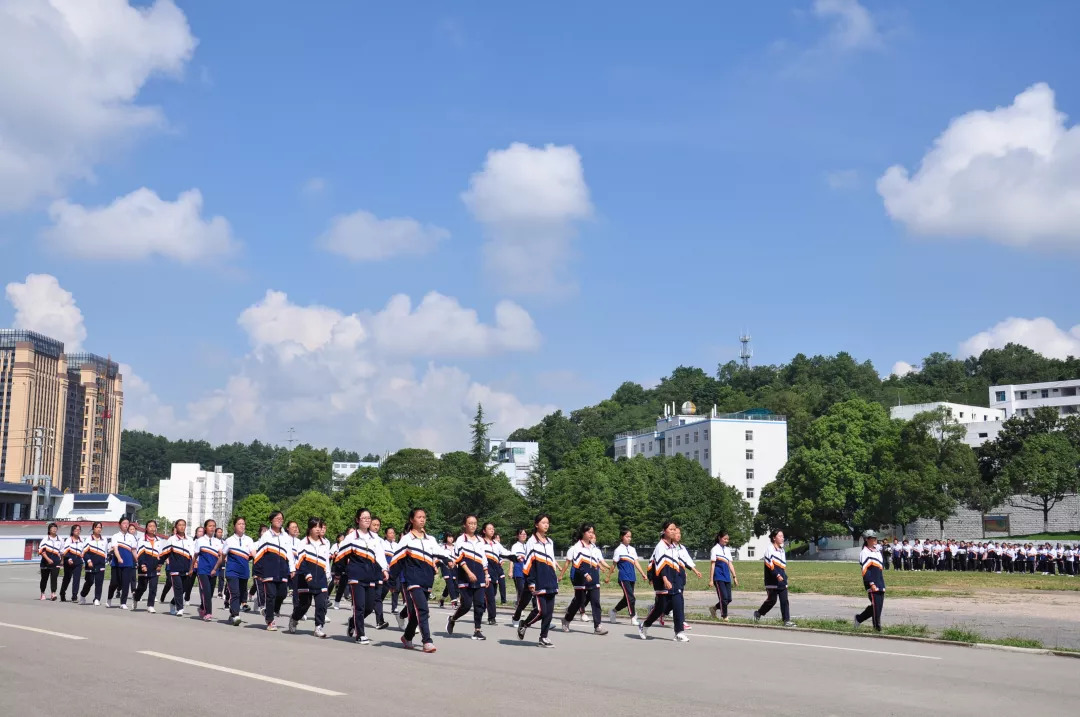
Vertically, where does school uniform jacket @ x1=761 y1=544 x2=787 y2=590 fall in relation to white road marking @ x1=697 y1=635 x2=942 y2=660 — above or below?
above

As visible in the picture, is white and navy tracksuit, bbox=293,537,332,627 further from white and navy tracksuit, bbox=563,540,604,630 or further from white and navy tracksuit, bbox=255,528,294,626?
white and navy tracksuit, bbox=563,540,604,630

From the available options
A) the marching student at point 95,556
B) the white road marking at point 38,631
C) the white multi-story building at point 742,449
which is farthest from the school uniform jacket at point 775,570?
the white multi-story building at point 742,449

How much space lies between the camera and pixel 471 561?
16875mm

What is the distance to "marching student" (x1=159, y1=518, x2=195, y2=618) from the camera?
2266 cm

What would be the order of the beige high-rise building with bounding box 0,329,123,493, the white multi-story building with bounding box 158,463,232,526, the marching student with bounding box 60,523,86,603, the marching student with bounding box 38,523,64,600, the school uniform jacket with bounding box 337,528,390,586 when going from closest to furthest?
the school uniform jacket with bounding box 337,528,390,586 < the marching student with bounding box 60,523,86,603 < the marching student with bounding box 38,523,64,600 < the beige high-rise building with bounding box 0,329,123,493 < the white multi-story building with bounding box 158,463,232,526

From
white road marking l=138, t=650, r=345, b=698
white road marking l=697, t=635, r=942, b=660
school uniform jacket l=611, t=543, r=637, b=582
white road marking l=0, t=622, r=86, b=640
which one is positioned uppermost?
school uniform jacket l=611, t=543, r=637, b=582

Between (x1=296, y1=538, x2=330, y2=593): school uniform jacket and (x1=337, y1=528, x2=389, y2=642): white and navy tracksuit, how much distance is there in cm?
62

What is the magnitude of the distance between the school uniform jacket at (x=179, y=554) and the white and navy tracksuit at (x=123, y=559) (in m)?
2.20

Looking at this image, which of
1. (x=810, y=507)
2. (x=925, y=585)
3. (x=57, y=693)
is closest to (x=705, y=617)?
(x=57, y=693)

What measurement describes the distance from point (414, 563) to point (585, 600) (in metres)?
4.37

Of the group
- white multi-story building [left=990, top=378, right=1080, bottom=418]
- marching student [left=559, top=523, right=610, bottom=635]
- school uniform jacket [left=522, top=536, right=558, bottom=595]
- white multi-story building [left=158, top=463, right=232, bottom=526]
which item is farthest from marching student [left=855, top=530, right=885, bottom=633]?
white multi-story building [left=158, top=463, right=232, bottom=526]

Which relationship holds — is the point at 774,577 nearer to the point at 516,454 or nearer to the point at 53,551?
the point at 53,551

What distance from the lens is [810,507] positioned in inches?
3226

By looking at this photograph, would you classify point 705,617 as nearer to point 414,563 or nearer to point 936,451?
point 414,563
